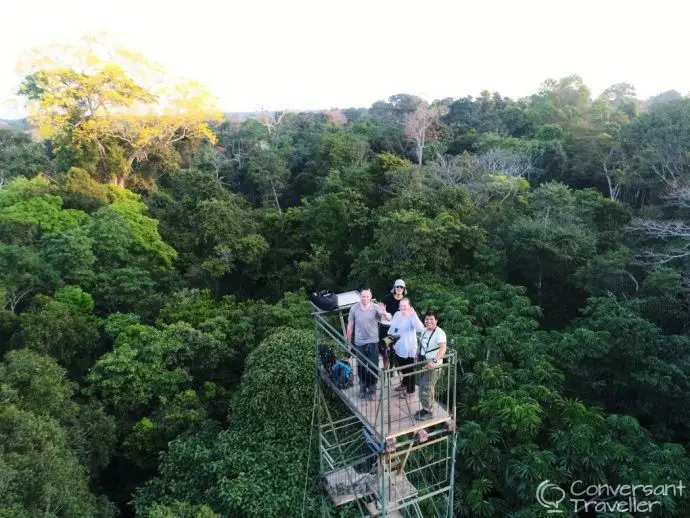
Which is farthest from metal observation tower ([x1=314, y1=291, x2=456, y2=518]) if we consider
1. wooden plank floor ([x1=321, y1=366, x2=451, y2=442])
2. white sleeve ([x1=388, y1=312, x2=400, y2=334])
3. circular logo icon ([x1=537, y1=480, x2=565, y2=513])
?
circular logo icon ([x1=537, y1=480, x2=565, y2=513])

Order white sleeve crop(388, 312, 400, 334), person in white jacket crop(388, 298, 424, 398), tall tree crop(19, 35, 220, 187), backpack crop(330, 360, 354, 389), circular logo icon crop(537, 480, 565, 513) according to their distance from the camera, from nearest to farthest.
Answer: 1. person in white jacket crop(388, 298, 424, 398)
2. white sleeve crop(388, 312, 400, 334)
3. backpack crop(330, 360, 354, 389)
4. circular logo icon crop(537, 480, 565, 513)
5. tall tree crop(19, 35, 220, 187)

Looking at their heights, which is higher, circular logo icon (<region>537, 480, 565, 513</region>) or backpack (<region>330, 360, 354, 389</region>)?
A: backpack (<region>330, 360, 354, 389</region>)

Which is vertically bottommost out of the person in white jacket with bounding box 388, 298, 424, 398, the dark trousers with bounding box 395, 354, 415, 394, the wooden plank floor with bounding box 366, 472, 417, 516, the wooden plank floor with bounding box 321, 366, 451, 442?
the wooden plank floor with bounding box 366, 472, 417, 516

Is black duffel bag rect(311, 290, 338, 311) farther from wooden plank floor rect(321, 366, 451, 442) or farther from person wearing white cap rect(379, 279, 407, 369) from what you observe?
wooden plank floor rect(321, 366, 451, 442)

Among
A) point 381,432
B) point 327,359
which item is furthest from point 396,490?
point 327,359

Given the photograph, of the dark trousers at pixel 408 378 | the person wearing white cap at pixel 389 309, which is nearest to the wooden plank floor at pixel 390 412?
the dark trousers at pixel 408 378

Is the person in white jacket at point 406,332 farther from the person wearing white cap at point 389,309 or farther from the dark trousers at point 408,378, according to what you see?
the person wearing white cap at point 389,309

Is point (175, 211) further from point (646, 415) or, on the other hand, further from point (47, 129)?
point (646, 415)

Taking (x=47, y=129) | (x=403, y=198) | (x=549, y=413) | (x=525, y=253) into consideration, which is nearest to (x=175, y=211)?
(x=47, y=129)
